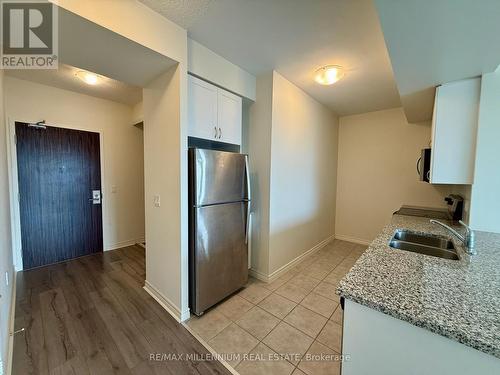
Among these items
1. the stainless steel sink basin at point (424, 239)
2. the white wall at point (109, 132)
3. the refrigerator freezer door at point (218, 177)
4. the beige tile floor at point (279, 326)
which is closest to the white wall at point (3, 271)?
the white wall at point (109, 132)

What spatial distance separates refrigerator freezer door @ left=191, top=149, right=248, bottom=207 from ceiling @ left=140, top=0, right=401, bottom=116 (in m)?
1.06

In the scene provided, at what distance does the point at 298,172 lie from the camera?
300 cm

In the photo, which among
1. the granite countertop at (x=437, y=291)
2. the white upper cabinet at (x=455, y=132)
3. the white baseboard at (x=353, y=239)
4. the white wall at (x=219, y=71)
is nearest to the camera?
the granite countertop at (x=437, y=291)

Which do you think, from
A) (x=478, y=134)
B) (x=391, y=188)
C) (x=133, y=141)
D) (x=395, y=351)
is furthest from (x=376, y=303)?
(x=133, y=141)

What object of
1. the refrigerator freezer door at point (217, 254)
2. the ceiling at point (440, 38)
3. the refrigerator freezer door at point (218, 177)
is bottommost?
the refrigerator freezer door at point (217, 254)

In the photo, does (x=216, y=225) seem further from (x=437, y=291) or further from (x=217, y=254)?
(x=437, y=291)

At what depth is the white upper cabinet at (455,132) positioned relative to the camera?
1.71m

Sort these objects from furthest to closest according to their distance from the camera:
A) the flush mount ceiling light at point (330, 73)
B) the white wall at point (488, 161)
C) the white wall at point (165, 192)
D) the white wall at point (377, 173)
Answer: the white wall at point (377, 173)
the flush mount ceiling light at point (330, 73)
the white wall at point (165, 192)
the white wall at point (488, 161)

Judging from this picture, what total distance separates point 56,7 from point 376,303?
226 centimetres

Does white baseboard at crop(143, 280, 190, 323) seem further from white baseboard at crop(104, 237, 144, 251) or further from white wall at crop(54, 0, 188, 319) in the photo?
white baseboard at crop(104, 237, 144, 251)

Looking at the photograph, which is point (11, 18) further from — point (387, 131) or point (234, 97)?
point (387, 131)

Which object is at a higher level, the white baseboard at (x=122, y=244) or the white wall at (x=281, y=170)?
the white wall at (x=281, y=170)

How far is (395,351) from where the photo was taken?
0.76 m

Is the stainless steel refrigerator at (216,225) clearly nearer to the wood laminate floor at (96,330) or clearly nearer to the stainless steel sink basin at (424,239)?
the wood laminate floor at (96,330)
